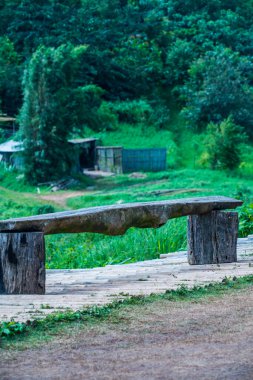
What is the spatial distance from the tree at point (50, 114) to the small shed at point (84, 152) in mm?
669

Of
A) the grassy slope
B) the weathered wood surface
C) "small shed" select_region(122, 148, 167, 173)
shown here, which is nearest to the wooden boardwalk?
the weathered wood surface

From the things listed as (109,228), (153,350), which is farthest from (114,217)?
(153,350)

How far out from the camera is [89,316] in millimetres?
4910

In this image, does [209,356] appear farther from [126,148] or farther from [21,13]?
[21,13]

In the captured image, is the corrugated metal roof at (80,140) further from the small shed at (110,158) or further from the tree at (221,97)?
the tree at (221,97)

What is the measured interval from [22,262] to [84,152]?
28747 mm

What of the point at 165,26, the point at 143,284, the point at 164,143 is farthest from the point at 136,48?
the point at 143,284

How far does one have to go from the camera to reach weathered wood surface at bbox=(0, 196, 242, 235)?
19.2 ft

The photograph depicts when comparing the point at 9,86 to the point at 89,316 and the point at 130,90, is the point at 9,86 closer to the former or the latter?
the point at 130,90

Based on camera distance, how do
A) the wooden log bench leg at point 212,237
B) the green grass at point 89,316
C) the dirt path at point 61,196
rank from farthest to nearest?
1. the dirt path at point 61,196
2. the wooden log bench leg at point 212,237
3. the green grass at point 89,316

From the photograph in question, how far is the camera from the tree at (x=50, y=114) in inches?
1228

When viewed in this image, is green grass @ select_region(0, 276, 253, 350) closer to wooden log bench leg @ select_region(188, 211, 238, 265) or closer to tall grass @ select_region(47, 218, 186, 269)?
wooden log bench leg @ select_region(188, 211, 238, 265)

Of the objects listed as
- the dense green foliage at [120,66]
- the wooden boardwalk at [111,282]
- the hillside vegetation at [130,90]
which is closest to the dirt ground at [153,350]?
the wooden boardwalk at [111,282]

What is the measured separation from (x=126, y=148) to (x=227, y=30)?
44.8 feet
